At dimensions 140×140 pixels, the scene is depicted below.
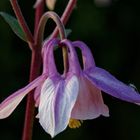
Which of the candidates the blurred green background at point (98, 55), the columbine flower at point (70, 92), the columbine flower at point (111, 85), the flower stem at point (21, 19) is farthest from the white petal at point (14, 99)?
the blurred green background at point (98, 55)

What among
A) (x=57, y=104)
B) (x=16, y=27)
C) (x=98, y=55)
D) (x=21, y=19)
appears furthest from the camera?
(x=98, y=55)

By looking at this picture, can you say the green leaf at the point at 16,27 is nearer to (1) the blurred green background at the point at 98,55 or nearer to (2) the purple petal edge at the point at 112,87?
(2) the purple petal edge at the point at 112,87

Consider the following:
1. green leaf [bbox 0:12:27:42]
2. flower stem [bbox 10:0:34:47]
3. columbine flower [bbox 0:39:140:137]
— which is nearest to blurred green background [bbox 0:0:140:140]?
green leaf [bbox 0:12:27:42]

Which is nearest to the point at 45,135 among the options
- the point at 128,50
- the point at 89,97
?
the point at 128,50

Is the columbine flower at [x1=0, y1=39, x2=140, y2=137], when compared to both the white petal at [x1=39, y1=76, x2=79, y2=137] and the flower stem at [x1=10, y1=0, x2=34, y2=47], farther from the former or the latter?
the flower stem at [x1=10, y1=0, x2=34, y2=47]

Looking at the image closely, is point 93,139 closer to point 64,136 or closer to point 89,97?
point 64,136

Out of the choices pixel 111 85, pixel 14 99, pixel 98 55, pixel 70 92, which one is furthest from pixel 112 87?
pixel 98 55

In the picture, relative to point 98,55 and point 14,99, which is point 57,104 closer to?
point 14,99
